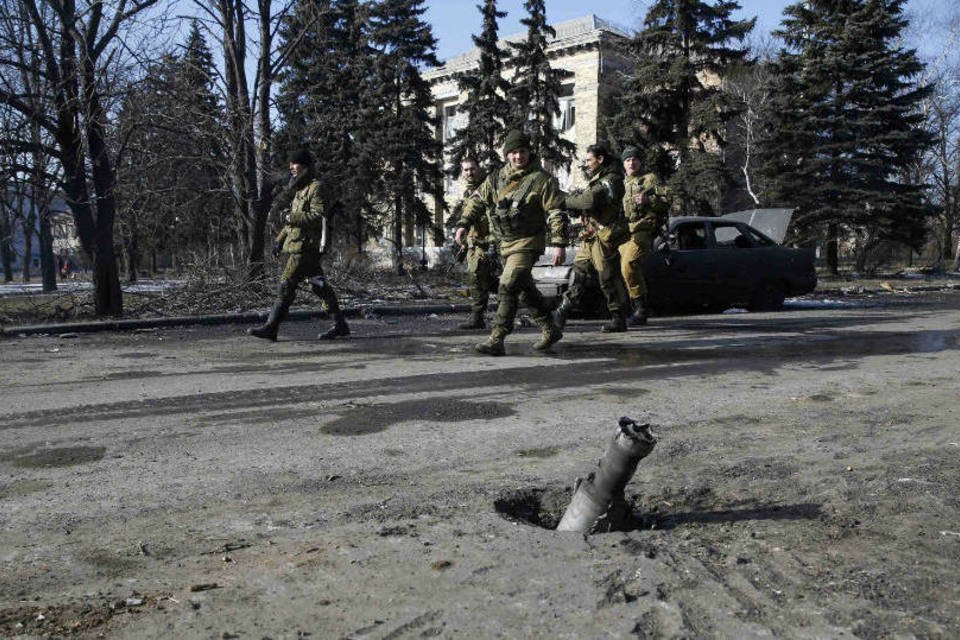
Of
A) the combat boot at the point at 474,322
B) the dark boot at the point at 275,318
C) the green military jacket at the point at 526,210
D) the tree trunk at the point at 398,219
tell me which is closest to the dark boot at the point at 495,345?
the green military jacket at the point at 526,210

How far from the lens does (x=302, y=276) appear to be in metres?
8.41

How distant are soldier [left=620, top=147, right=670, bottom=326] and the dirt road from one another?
3396 millimetres

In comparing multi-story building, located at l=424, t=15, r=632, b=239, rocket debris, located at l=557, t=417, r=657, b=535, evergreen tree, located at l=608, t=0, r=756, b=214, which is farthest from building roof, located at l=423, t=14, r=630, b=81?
rocket debris, located at l=557, t=417, r=657, b=535

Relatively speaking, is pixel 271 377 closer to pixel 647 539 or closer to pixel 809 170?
pixel 647 539

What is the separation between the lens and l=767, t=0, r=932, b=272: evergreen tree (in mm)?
28625

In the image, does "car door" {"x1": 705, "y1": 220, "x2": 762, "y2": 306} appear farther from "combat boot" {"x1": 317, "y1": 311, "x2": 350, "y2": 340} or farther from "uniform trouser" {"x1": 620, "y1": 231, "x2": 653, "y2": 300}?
"combat boot" {"x1": 317, "y1": 311, "x2": 350, "y2": 340}

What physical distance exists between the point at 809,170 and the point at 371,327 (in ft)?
78.9

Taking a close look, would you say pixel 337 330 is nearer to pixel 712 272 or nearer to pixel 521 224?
pixel 521 224

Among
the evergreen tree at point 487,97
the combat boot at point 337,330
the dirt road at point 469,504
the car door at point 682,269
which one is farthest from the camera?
the evergreen tree at point 487,97

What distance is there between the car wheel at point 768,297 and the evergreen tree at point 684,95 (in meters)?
17.0

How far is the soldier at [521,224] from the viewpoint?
22.7ft

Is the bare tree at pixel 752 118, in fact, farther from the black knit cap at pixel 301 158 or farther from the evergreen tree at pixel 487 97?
the black knit cap at pixel 301 158

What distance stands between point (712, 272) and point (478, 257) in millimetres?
4514

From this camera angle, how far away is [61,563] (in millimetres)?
2500
